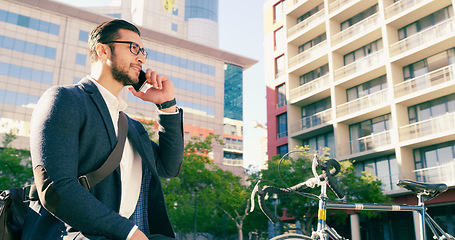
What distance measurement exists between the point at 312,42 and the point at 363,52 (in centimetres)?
551

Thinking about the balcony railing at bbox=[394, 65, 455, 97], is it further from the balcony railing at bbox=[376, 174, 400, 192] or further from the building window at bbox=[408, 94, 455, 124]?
the balcony railing at bbox=[376, 174, 400, 192]

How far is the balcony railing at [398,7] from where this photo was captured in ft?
88.3

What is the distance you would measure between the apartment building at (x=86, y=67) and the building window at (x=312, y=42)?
14.9m

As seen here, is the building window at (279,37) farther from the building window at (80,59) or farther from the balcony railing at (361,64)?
the building window at (80,59)

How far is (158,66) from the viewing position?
167 feet

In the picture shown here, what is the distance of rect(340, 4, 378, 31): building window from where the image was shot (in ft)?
98.6

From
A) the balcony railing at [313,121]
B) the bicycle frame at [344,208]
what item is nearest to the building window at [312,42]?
the balcony railing at [313,121]

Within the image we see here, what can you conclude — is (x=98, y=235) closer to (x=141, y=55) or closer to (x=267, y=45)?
(x=141, y=55)

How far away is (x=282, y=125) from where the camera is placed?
115 feet

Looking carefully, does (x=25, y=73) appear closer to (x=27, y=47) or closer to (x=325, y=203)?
(x=27, y=47)

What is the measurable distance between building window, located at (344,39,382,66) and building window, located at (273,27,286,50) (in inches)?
272

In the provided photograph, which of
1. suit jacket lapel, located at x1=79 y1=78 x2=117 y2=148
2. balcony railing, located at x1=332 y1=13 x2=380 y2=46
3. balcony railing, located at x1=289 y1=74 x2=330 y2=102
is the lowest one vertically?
suit jacket lapel, located at x1=79 y1=78 x2=117 y2=148

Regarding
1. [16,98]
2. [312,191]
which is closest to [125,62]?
[312,191]

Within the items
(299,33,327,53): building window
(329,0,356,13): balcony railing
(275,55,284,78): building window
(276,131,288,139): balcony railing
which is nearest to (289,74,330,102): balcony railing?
(276,131,288,139): balcony railing
